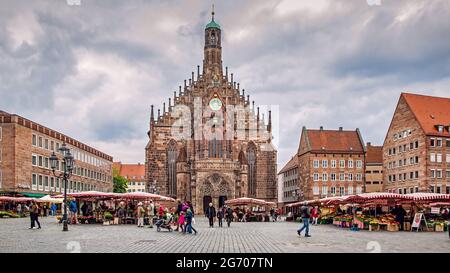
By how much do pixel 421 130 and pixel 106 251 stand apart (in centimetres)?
5602

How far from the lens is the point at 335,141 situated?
84438 millimetres

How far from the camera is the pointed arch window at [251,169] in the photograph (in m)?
76.6

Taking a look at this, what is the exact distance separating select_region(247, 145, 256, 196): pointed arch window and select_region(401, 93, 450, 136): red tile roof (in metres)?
20.1

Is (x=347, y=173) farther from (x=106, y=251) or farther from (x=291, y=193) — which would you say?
(x=106, y=251)

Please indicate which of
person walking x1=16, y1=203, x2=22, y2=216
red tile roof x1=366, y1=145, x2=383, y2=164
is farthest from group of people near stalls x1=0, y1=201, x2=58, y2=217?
red tile roof x1=366, y1=145, x2=383, y2=164

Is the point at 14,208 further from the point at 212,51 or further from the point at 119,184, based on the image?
the point at 119,184

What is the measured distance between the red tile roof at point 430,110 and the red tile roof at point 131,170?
9889 cm

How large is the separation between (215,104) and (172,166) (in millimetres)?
9802

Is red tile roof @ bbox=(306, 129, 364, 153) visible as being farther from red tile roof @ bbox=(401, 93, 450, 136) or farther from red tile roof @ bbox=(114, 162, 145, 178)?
red tile roof @ bbox=(114, 162, 145, 178)

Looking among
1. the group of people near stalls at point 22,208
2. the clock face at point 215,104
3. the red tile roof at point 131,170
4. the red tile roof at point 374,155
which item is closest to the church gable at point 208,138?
the clock face at point 215,104

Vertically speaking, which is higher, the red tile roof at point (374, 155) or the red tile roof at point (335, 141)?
the red tile roof at point (335, 141)

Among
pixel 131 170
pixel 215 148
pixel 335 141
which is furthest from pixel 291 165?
pixel 131 170

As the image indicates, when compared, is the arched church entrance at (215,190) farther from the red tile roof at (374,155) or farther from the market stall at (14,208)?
the red tile roof at (374,155)
